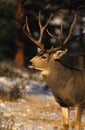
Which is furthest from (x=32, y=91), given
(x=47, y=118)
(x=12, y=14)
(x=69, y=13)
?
(x=47, y=118)

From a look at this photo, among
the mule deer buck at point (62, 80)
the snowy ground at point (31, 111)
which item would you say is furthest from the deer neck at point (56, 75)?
the snowy ground at point (31, 111)

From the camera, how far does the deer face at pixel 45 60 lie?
12.1 m

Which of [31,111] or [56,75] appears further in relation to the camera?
[31,111]

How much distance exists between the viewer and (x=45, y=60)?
12.2 metres

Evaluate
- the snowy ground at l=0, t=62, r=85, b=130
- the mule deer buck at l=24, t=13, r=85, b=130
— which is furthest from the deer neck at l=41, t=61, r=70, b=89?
the snowy ground at l=0, t=62, r=85, b=130

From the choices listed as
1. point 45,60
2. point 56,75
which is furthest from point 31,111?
point 45,60

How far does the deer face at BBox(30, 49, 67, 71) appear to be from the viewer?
39.7ft

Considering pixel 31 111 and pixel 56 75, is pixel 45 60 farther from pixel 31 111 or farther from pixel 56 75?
pixel 31 111

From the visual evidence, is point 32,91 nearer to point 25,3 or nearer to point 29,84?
Answer: point 29,84

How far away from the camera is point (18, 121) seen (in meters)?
13.3

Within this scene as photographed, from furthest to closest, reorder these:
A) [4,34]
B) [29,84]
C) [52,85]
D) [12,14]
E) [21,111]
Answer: [4,34], [29,84], [12,14], [21,111], [52,85]

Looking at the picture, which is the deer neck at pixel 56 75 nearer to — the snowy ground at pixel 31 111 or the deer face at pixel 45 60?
the deer face at pixel 45 60

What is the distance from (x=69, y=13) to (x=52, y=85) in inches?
195

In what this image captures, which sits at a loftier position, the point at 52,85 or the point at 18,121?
the point at 52,85
